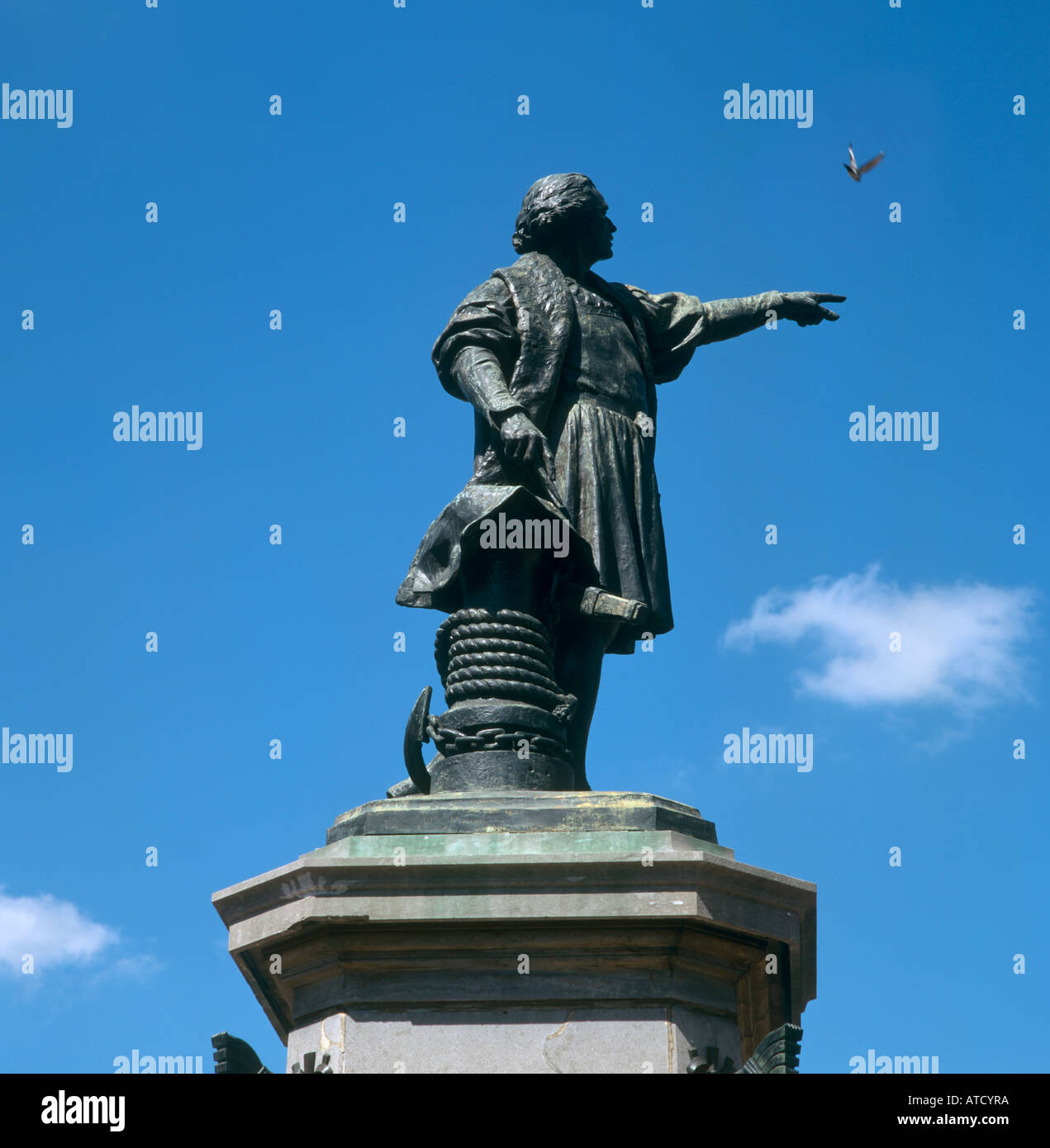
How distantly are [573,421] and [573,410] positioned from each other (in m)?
0.07

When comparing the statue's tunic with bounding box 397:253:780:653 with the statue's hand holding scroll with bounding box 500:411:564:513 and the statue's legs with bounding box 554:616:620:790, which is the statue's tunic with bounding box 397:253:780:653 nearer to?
the statue's hand holding scroll with bounding box 500:411:564:513

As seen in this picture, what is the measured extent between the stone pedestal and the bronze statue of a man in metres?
1.24

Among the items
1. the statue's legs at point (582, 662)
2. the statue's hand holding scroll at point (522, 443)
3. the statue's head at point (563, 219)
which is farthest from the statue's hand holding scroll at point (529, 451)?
the statue's head at point (563, 219)

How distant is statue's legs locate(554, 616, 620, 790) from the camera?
866 cm

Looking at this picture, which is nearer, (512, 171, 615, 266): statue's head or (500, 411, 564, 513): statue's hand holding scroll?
(500, 411, 564, 513): statue's hand holding scroll

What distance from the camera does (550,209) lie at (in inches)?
375

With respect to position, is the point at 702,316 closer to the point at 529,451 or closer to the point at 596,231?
the point at 596,231

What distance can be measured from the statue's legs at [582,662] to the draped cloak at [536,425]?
0.66 ft

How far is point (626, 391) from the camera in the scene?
9.29 m

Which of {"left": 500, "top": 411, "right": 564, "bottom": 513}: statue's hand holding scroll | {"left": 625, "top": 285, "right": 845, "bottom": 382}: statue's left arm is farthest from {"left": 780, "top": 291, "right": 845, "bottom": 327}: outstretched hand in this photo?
{"left": 500, "top": 411, "right": 564, "bottom": 513}: statue's hand holding scroll

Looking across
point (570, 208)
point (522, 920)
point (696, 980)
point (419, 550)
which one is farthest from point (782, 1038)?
point (570, 208)

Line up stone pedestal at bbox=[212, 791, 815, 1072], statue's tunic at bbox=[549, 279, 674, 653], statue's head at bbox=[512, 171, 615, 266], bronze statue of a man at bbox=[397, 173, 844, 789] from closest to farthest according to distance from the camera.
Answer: stone pedestal at bbox=[212, 791, 815, 1072] → bronze statue of a man at bbox=[397, 173, 844, 789] → statue's tunic at bbox=[549, 279, 674, 653] → statue's head at bbox=[512, 171, 615, 266]
